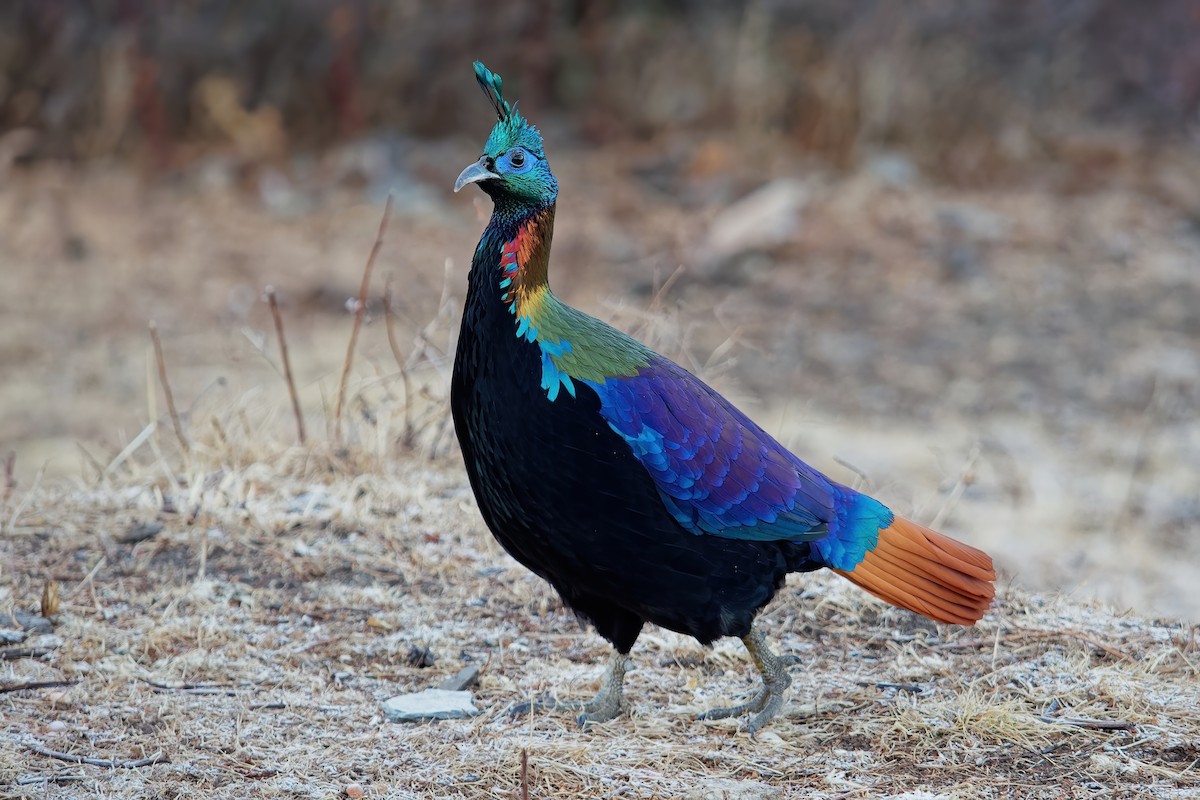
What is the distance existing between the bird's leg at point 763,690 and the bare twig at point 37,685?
155 cm

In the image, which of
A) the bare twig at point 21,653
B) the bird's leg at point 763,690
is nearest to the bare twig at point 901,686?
the bird's leg at point 763,690

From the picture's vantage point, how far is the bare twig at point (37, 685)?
3.33 meters

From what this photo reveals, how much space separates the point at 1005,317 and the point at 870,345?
3.04ft

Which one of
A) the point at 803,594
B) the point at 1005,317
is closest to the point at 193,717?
the point at 803,594

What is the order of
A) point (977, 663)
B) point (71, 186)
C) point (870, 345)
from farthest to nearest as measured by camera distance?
point (71, 186), point (870, 345), point (977, 663)

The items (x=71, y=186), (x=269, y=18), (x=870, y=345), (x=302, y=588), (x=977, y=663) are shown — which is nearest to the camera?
(x=977, y=663)

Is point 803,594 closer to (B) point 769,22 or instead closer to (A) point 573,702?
(A) point 573,702

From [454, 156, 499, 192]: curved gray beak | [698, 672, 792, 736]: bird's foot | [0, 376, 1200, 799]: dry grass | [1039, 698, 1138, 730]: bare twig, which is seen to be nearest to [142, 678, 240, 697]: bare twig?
[0, 376, 1200, 799]: dry grass

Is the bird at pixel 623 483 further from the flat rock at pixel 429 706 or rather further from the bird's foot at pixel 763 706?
the flat rock at pixel 429 706

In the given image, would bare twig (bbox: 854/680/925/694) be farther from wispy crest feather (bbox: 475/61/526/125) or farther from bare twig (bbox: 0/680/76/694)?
bare twig (bbox: 0/680/76/694)

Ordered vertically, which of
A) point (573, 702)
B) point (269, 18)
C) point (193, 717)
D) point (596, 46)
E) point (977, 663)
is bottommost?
point (193, 717)

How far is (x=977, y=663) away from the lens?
368 centimetres

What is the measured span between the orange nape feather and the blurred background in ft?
7.15

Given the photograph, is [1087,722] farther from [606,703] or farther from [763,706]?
[606,703]
